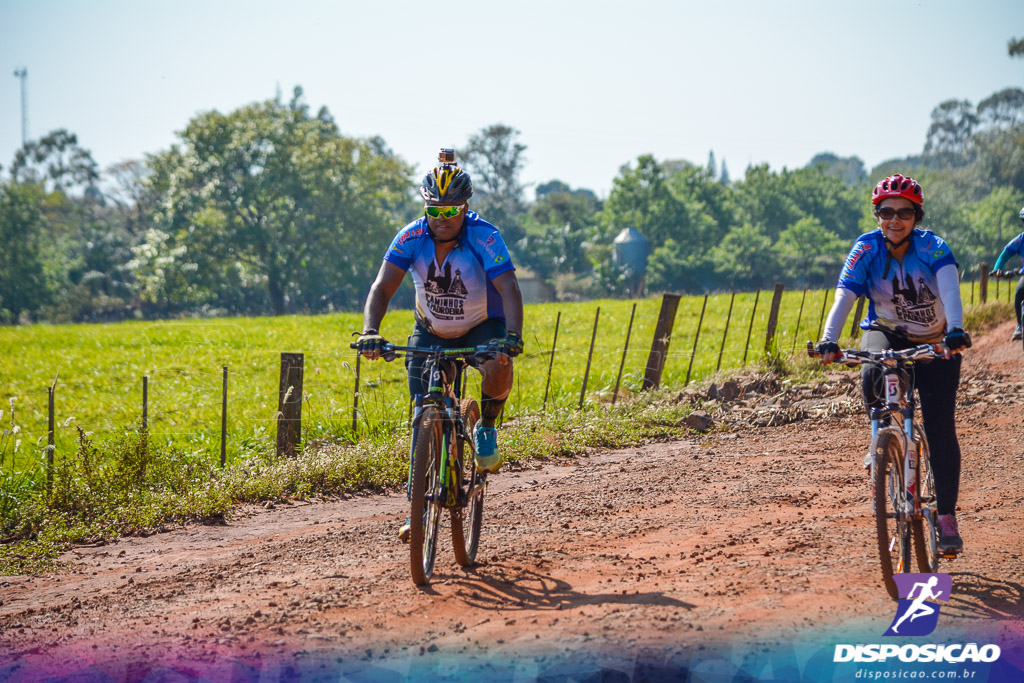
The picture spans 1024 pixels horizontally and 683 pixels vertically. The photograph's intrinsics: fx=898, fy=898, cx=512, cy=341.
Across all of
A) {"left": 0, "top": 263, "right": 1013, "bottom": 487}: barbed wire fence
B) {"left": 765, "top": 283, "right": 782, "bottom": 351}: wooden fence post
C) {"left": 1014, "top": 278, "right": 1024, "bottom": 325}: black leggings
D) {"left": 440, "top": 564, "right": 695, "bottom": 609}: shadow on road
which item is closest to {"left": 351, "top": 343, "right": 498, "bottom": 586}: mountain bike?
{"left": 440, "top": 564, "right": 695, "bottom": 609}: shadow on road

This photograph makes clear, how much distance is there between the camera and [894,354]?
14.6ft

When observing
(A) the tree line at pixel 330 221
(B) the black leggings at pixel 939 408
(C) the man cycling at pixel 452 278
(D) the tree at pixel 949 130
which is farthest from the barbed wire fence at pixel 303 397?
(D) the tree at pixel 949 130

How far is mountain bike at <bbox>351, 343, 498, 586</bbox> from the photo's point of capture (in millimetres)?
4672

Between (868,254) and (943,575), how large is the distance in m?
1.69

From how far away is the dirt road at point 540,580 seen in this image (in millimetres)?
3877

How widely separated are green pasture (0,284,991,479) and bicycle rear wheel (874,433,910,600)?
12.3 ft

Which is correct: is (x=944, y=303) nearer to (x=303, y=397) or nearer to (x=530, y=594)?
(x=530, y=594)

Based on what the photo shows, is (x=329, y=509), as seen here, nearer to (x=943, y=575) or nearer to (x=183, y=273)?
(x=943, y=575)

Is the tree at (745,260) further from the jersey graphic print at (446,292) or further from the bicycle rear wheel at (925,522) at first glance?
the jersey graphic print at (446,292)

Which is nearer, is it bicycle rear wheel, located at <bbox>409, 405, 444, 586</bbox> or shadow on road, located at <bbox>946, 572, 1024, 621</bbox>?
shadow on road, located at <bbox>946, 572, 1024, 621</bbox>

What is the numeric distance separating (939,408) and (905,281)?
709mm

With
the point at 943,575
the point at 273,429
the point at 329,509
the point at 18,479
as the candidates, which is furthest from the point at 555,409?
the point at 943,575

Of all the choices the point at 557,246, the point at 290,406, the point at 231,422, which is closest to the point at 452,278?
the point at 290,406

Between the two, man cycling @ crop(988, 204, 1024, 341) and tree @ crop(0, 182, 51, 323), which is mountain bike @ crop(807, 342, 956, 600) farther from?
tree @ crop(0, 182, 51, 323)
